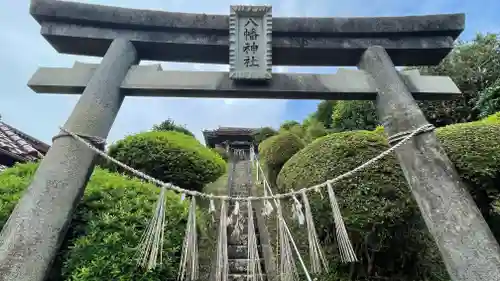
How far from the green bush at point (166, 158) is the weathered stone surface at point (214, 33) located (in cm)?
306

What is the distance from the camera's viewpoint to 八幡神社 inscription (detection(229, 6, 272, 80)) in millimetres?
3660

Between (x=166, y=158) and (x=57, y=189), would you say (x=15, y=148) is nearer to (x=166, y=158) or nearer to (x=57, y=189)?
(x=166, y=158)

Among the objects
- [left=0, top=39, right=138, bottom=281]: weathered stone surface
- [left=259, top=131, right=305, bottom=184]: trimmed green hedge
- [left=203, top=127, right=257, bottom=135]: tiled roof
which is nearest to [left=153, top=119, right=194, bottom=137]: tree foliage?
[left=203, top=127, right=257, bottom=135]: tiled roof

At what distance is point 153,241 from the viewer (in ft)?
9.34

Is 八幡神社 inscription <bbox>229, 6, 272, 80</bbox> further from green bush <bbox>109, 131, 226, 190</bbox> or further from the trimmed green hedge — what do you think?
the trimmed green hedge

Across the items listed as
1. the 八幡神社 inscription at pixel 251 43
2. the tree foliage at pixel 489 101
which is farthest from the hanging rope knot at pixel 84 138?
the tree foliage at pixel 489 101

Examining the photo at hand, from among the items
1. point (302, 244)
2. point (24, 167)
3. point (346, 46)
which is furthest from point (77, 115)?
point (302, 244)

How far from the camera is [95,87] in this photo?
132 inches

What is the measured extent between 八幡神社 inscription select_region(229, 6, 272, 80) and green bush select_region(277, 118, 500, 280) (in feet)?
4.96

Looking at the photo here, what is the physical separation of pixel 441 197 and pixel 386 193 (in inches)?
46.9

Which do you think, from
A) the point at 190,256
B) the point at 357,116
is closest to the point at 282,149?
the point at 190,256

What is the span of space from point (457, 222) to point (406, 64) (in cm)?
219

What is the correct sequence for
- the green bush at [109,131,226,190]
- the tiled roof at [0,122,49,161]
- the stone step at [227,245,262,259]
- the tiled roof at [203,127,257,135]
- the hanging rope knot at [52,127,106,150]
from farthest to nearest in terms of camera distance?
the tiled roof at [203,127,257,135]
the tiled roof at [0,122,49,161]
the green bush at [109,131,226,190]
the stone step at [227,245,262,259]
the hanging rope knot at [52,127,106,150]

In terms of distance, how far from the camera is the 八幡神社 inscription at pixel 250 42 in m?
3.66
